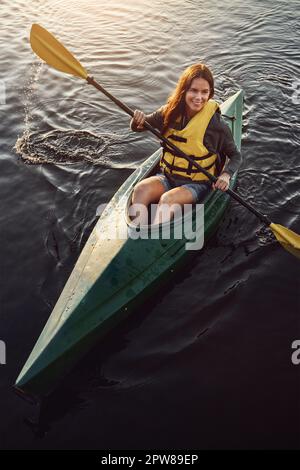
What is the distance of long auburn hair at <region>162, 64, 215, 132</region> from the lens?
3.78 meters

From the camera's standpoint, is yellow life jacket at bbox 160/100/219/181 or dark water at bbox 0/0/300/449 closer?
dark water at bbox 0/0/300/449

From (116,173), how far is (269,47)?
19.5 ft

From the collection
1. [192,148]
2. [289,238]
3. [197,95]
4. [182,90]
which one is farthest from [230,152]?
[289,238]

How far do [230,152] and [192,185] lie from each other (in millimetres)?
527

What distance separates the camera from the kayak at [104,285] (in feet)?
10.7

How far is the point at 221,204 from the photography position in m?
4.66

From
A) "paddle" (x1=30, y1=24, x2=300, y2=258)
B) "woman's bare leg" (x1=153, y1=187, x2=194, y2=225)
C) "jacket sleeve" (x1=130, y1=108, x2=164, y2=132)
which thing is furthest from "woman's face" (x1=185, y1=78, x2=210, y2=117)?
"woman's bare leg" (x1=153, y1=187, x2=194, y2=225)

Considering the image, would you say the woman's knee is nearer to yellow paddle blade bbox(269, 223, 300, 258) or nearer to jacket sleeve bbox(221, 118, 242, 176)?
jacket sleeve bbox(221, 118, 242, 176)

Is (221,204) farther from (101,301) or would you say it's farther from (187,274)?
(101,301)

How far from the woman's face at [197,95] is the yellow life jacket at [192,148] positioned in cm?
9

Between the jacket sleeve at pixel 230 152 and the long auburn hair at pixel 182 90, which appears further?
the jacket sleeve at pixel 230 152

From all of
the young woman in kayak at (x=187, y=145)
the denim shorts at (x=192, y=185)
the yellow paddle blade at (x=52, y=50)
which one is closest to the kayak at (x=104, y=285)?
the denim shorts at (x=192, y=185)

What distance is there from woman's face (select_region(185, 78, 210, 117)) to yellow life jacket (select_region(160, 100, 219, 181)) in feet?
0.30

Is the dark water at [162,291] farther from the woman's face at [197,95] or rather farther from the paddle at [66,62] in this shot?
the woman's face at [197,95]
